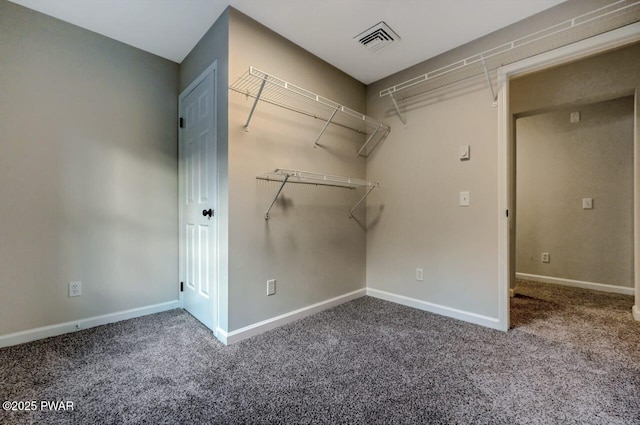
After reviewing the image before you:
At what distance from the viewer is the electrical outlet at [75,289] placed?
6.63ft

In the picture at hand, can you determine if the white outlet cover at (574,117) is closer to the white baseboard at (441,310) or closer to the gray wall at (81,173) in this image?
the white baseboard at (441,310)

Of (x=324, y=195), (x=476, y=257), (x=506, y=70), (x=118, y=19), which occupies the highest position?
(x=118, y=19)

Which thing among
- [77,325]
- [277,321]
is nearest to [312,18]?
[277,321]

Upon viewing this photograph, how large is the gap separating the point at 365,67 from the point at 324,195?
1.31m

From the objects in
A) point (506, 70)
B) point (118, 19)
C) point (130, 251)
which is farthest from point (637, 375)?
point (118, 19)

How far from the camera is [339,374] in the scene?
4.95 feet

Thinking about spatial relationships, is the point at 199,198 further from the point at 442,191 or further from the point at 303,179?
the point at 442,191

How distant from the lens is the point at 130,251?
2.30 meters

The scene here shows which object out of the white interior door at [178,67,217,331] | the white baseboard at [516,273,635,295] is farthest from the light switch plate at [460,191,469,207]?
the white baseboard at [516,273,635,295]

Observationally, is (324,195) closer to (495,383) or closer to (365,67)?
(365,67)

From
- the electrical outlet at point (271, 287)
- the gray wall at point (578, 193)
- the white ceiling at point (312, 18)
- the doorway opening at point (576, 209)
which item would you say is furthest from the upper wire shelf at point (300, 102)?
the gray wall at point (578, 193)

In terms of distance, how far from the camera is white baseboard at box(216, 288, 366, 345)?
6.15 feet

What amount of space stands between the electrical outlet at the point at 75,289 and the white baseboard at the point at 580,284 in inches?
194

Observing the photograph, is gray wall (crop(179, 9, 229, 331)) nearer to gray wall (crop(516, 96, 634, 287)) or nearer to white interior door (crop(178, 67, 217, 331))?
white interior door (crop(178, 67, 217, 331))
